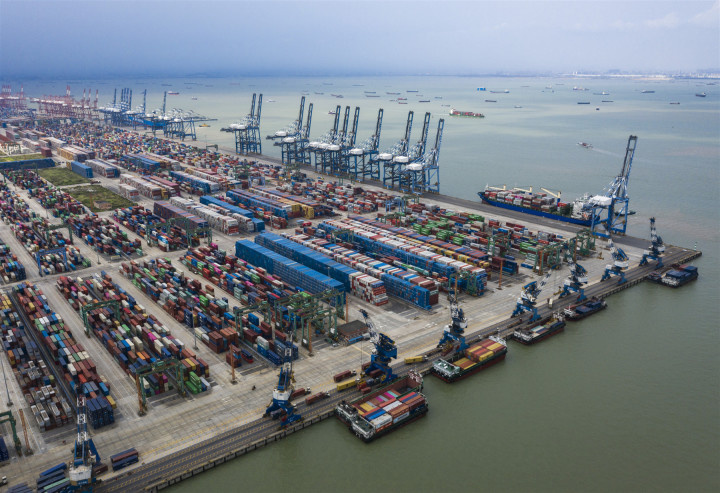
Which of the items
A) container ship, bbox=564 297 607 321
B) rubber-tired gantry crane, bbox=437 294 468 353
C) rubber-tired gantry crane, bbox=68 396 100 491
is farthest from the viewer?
container ship, bbox=564 297 607 321

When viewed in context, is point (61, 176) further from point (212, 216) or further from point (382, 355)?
point (382, 355)

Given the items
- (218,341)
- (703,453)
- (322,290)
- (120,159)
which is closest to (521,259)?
(322,290)

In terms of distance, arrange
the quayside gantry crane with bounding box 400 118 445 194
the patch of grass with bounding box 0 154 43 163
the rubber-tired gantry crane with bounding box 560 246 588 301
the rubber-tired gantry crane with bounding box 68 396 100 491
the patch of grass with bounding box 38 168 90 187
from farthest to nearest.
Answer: the patch of grass with bounding box 0 154 43 163, the patch of grass with bounding box 38 168 90 187, the quayside gantry crane with bounding box 400 118 445 194, the rubber-tired gantry crane with bounding box 560 246 588 301, the rubber-tired gantry crane with bounding box 68 396 100 491

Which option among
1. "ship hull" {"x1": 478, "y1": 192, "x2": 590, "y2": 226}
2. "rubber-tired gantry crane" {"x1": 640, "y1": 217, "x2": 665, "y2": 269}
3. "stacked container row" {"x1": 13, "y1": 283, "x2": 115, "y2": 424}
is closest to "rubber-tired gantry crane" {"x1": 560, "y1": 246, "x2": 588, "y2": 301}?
"rubber-tired gantry crane" {"x1": 640, "y1": 217, "x2": 665, "y2": 269}

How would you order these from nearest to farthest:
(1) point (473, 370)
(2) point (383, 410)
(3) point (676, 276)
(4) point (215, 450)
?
(4) point (215, 450) < (2) point (383, 410) < (1) point (473, 370) < (3) point (676, 276)

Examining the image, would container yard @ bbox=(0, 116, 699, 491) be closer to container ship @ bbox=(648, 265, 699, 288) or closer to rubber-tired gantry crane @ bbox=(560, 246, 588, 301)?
container ship @ bbox=(648, 265, 699, 288)

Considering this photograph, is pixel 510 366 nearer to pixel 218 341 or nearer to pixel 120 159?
pixel 218 341

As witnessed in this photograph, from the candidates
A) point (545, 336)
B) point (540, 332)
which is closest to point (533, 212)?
point (545, 336)
